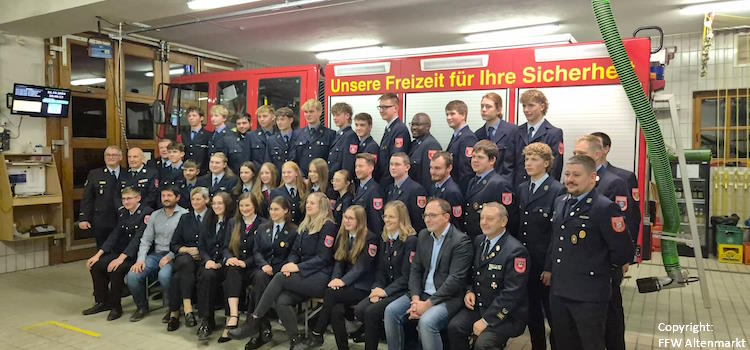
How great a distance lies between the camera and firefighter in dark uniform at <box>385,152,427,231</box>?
4.45 m

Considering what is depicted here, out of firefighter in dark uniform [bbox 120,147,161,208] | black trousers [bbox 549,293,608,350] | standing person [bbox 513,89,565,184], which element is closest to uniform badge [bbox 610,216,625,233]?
black trousers [bbox 549,293,608,350]

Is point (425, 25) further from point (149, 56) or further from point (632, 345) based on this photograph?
point (632, 345)

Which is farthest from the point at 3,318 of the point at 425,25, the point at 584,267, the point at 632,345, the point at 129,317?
the point at 425,25

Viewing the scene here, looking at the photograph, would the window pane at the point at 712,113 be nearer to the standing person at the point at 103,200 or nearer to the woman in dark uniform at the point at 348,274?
the woman in dark uniform at the point at 348,274

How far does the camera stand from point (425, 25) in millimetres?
8445

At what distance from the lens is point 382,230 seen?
4602 millimetres

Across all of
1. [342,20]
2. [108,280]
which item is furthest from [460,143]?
[342,20]

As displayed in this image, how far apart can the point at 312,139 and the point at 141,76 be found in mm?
5297

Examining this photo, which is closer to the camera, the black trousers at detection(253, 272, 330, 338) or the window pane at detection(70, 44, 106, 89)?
the black trousers at detection(253, 272, 330, 338)

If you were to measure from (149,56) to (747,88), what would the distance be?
1006 cm

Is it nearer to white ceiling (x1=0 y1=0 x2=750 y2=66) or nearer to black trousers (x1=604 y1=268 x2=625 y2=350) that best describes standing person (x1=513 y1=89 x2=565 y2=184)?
black trousers (x1=604 y1=268 x2=625 y2=350)

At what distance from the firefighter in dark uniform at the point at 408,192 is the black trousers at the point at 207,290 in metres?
1.81

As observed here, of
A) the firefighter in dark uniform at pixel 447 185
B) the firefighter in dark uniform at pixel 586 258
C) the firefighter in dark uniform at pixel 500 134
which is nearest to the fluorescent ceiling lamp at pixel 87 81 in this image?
the firefighter in dark uniform at pixel 447 185

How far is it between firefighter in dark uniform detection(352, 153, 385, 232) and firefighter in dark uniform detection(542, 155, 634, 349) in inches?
70.0
